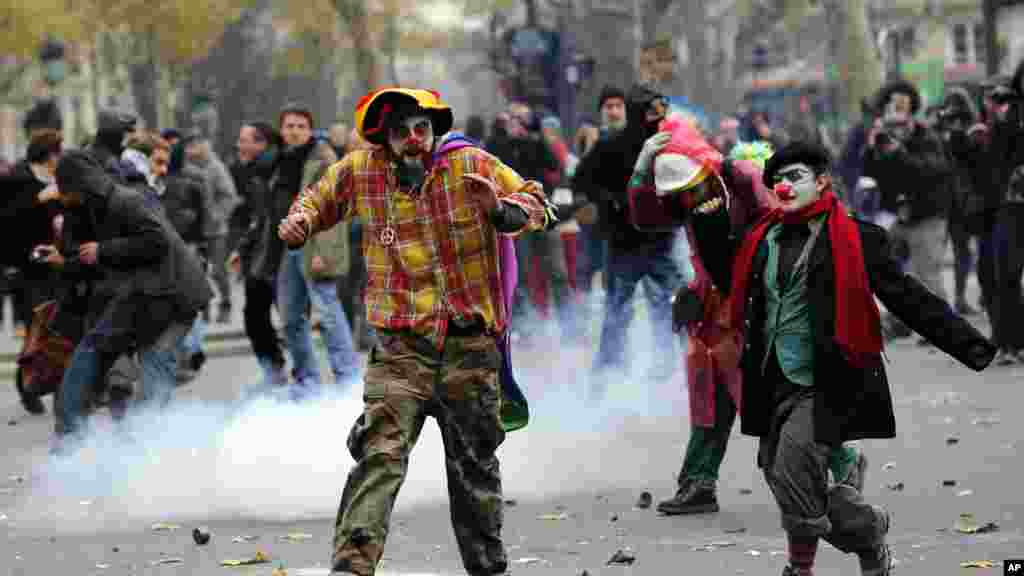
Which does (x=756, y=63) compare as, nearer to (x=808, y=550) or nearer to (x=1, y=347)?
(x=1, y=347)

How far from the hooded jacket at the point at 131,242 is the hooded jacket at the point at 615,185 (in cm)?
290

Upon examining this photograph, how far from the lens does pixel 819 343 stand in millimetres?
6918

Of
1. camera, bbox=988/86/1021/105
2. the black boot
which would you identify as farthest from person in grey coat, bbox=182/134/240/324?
camera, bbox=988/86/1021/105

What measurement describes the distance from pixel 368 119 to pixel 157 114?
4202 centimetres

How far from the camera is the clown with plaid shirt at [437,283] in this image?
699 centimetres

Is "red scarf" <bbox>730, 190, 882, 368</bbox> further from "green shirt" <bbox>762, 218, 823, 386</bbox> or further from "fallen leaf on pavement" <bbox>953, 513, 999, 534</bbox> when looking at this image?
"fallen leaf on pavement" <bbox>953, 513, 999, 534</bbox>

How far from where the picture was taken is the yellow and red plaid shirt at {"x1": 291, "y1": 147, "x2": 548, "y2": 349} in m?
7.02

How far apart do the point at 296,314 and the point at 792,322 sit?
6.76 metres

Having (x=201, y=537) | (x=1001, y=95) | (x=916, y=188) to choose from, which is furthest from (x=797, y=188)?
(x=916, y=188)

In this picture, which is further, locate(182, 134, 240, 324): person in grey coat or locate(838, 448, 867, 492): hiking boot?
locate(182, 134, 240, 324): person in grey coat

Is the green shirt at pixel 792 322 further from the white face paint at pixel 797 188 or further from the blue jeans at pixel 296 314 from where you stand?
the blue jeans at pixel 296 314

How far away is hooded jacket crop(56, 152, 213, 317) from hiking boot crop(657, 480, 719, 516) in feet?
11.2

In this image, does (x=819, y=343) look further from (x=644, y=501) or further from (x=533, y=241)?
(x=533, y=241)

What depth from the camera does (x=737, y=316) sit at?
7.20 meters
